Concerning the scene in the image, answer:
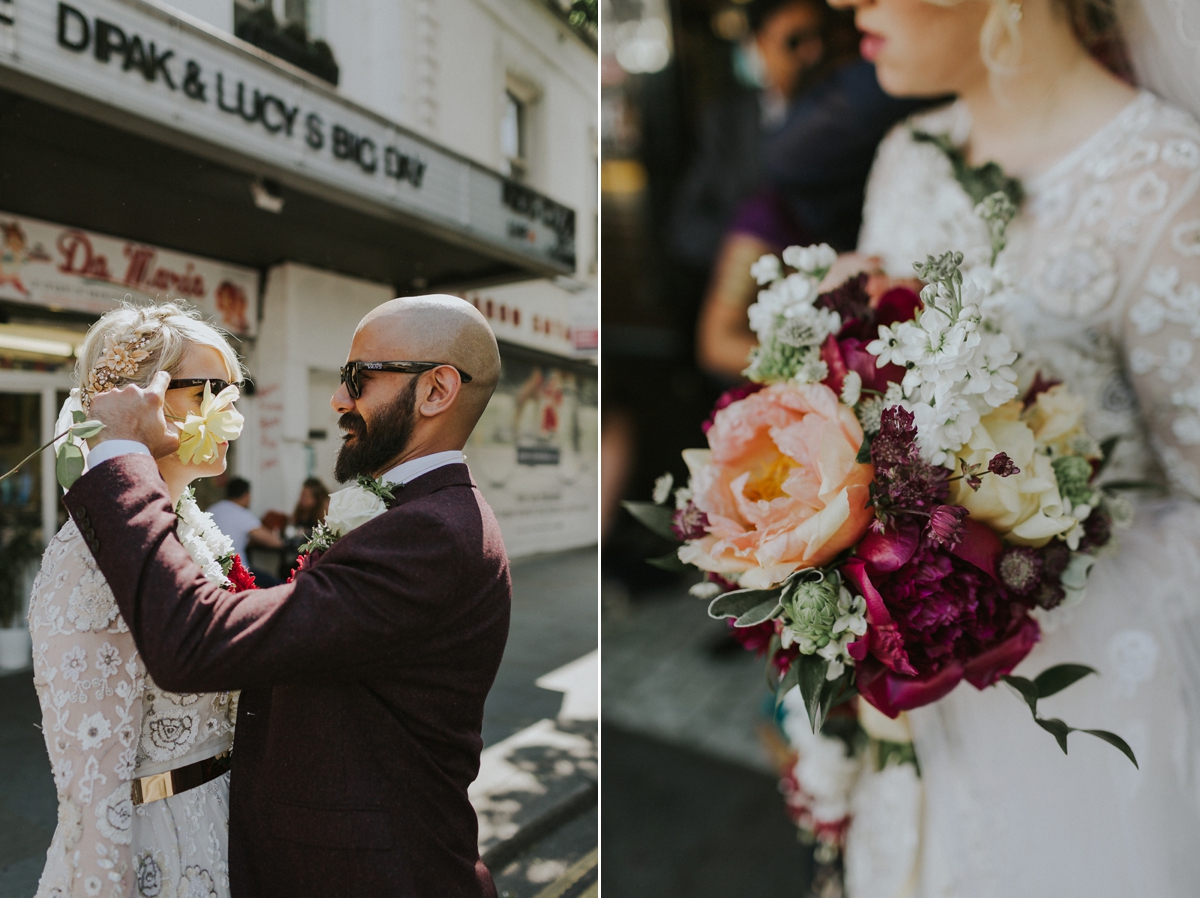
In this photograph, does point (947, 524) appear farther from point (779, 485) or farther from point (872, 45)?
point (872, 45)

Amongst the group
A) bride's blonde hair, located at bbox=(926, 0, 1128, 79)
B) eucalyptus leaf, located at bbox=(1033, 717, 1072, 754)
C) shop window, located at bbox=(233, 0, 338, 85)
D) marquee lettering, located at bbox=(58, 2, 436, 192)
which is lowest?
eucalyptus leaf, located at bbox=(1033, 717, 1072, 754)

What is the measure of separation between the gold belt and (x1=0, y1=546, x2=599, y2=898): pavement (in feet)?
2.66

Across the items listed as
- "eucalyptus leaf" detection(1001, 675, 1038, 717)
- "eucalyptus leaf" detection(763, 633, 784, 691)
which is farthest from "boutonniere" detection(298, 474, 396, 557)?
"eucalyptus leaf" detection(1001, 675, 1038, 717)

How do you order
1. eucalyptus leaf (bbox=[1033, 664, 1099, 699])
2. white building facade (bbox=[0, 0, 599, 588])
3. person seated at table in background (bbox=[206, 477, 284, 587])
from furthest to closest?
person seated at table in background (bbox=[206, 477, 284, 587]) → white building facade (bbox=[0, 0, 599, 588]) → eucalyptus leaf (bbox=[1033, 664, 1099, 699])

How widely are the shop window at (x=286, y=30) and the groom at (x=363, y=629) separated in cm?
212

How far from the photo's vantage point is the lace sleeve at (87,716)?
1.07m

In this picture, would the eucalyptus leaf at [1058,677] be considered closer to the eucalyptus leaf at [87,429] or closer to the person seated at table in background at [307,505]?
the eucalyptus leaf at [87,429]

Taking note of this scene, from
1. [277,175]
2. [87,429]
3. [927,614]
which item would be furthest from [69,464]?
[277,175]

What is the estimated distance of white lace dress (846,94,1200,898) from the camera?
52.4 inches

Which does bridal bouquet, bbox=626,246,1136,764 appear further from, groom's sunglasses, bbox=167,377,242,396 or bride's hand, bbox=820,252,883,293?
groom's sunglasses, bbox=167,377,242,396

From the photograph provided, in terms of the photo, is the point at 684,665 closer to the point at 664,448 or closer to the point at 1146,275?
the point at 664,448

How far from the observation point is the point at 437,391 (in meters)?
1.24

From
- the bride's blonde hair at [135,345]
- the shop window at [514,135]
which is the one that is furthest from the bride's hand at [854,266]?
the shop window at [514,135]

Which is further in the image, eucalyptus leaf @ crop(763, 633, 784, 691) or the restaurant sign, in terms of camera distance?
the restaurant sign
